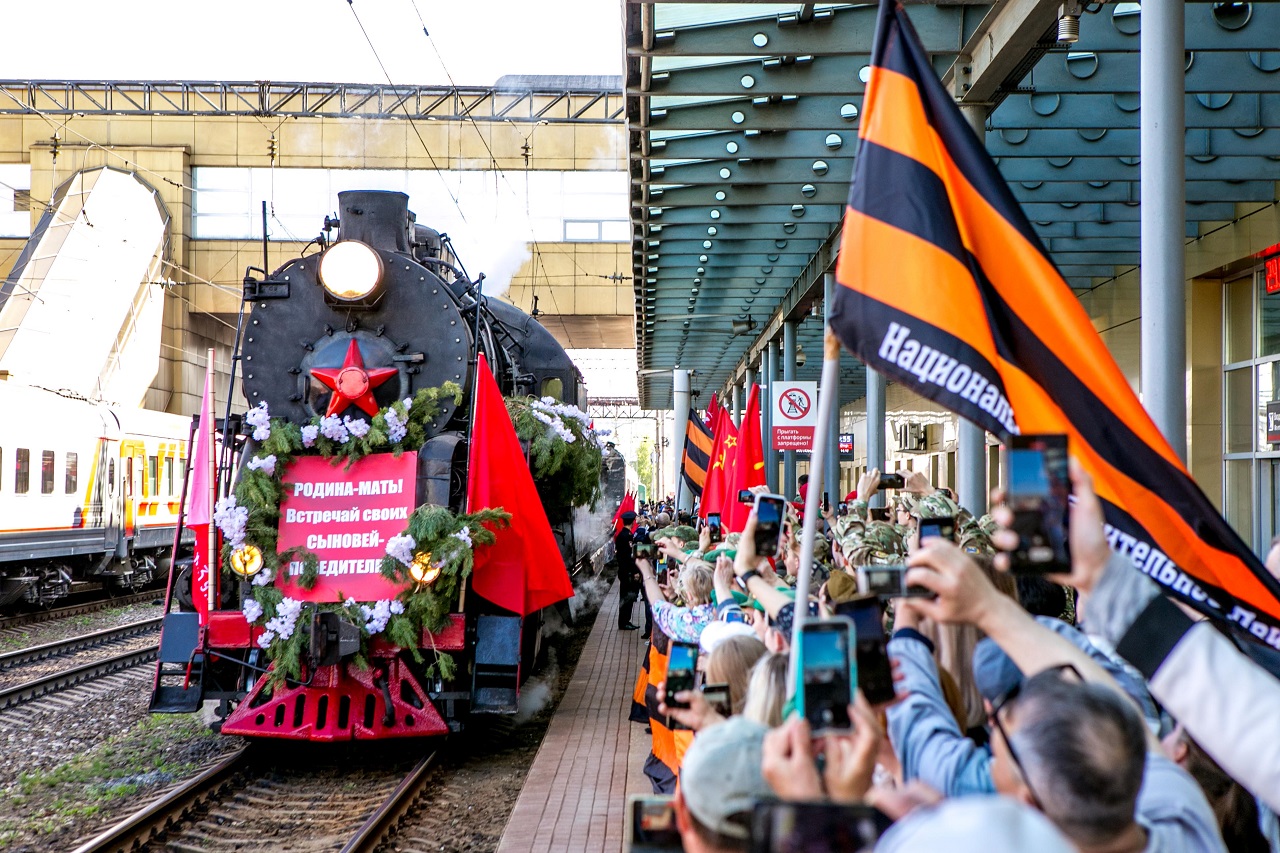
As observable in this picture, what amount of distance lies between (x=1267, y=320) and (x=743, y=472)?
6.08 meters

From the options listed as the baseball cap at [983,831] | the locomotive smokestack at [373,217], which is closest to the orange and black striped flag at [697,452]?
the locomotive smokestack at [373,217]

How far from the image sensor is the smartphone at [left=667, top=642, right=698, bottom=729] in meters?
2.83

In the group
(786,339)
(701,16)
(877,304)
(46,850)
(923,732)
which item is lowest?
(46,850)

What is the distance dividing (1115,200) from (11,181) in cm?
2851

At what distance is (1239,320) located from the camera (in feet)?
40.9

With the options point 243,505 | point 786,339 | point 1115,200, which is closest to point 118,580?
point 786,339

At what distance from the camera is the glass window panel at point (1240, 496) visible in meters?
12.3

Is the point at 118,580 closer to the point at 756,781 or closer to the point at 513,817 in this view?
the point at 513,817

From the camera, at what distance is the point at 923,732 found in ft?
8.21

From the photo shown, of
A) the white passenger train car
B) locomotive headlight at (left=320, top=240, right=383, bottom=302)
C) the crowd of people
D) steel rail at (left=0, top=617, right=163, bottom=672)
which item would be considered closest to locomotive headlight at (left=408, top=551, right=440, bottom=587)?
locomotive headlight at (left=320, top=240, right=383, bottom=302)

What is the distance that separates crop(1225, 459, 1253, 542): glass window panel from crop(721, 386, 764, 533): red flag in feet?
18.5

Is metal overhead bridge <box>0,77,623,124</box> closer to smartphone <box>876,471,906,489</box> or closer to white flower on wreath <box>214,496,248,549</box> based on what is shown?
white flower on wreath <box>214,496,248,549</box>

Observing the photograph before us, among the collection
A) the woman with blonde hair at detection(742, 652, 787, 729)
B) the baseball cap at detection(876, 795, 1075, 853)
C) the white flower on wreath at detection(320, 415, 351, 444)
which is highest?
the white flower on wreath at detection(320, 415, 351, 444)

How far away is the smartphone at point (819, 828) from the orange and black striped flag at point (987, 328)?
4.99 feet
